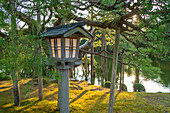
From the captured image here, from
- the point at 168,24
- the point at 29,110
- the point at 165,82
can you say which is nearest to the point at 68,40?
the point at 168,24

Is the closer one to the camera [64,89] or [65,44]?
[65,44]

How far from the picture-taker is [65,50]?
295 centimetres

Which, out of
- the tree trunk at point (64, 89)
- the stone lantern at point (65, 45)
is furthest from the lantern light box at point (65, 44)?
the tree trunk at point (64, 89)

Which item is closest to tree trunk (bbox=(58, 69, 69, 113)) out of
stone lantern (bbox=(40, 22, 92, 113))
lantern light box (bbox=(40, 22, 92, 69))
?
stone lantern (bbox=(40, 22, 92, 113))

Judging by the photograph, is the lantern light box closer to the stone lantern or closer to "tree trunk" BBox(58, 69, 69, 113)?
the stone lantern

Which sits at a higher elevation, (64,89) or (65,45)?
(65,45)

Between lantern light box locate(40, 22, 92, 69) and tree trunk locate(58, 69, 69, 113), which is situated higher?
lantern light box locate(40, 22, 92, 69)

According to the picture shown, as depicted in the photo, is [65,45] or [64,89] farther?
[64,89]

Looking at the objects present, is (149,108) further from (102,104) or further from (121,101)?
(102,104)

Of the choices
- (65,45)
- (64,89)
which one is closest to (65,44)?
(65,45)

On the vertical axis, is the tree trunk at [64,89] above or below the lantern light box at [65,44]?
below

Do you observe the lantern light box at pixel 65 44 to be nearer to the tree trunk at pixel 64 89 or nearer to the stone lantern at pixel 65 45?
the stone lantern at pixel 65 45

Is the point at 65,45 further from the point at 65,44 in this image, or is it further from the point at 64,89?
the point at 64,89

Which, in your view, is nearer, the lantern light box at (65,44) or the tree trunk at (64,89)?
the lantern light box at (65,44)
